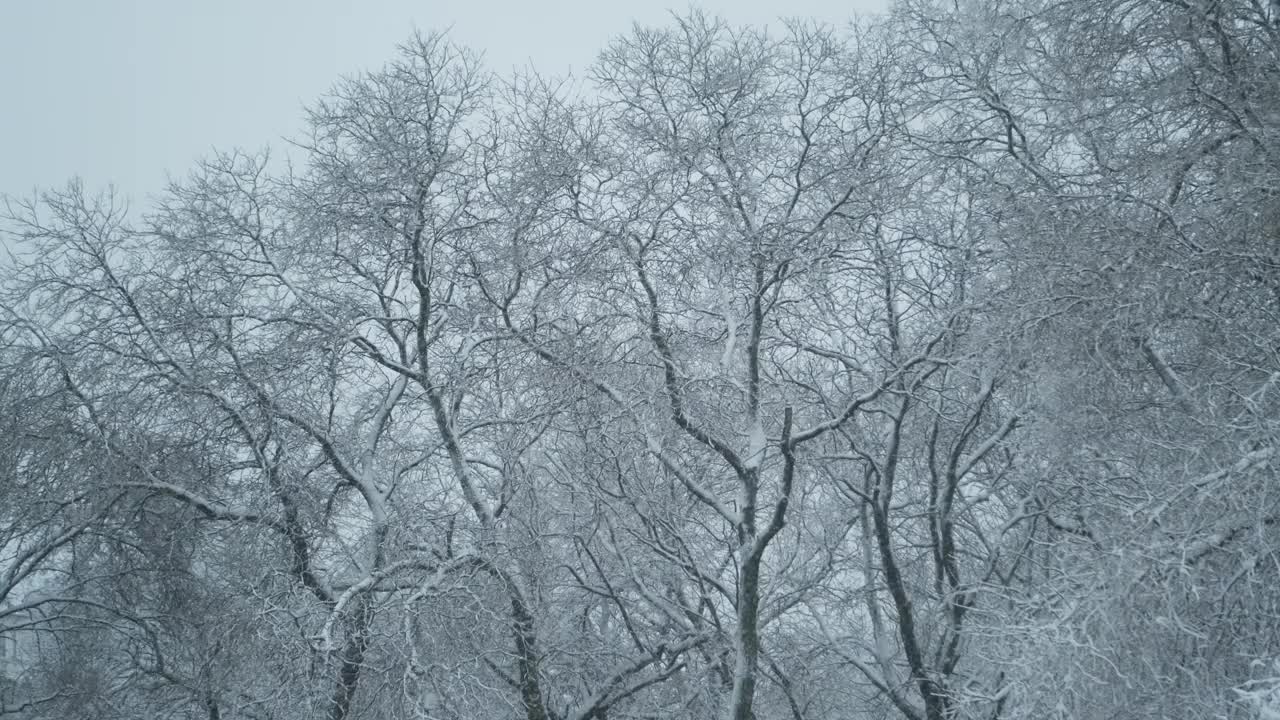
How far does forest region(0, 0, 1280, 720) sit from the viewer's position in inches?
287

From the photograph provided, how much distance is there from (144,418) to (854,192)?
6395 mm

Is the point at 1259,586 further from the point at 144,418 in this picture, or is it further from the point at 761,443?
the point at 144,418

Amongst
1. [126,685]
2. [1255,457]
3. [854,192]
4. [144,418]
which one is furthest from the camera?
[126,685]

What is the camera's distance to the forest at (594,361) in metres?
7.30

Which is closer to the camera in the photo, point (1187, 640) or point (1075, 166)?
point (1187, 640)

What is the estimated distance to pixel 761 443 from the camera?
7.85 meters

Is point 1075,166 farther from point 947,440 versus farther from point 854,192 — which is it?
point 947,440

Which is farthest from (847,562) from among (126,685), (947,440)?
(126,685)

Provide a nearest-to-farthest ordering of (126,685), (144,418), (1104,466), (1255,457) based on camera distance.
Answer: (1255,457) < (1104,466) < (144,418) < (126,685)

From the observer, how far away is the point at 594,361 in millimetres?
8539

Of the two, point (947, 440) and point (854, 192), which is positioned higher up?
point (854, 192)

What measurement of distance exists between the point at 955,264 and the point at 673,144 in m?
2.71

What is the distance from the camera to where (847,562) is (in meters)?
10.0

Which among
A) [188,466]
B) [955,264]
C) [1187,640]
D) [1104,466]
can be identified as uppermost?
[955,264]
